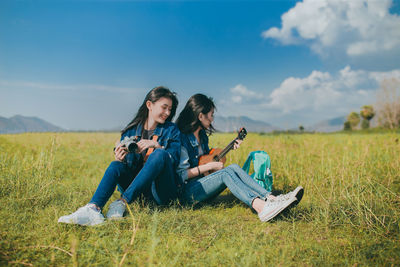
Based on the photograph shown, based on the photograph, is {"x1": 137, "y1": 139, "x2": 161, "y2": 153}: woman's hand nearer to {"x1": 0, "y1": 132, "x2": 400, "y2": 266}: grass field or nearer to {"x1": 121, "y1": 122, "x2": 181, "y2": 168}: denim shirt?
{"x1": 121, "y1": 122, "x2": 181, "y2": 168}: denim shirt

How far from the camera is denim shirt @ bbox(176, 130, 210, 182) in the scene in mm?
3348

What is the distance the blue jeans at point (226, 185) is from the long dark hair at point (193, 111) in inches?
28.7

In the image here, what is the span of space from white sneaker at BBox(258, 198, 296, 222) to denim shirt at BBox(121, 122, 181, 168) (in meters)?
1.12

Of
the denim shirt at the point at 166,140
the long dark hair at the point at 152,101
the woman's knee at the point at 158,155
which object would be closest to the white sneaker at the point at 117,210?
the denim shirt at the point at 166,140

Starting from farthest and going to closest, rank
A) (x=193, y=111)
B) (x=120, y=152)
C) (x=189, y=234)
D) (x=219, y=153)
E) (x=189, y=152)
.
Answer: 1. (x=219, y=153)
2. (x=193, y=111)
3. (x=189, y=152)
4. (x=120, y=152)
5. (x=189, y=234)

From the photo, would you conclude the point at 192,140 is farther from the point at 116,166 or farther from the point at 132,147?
the point at 116,166

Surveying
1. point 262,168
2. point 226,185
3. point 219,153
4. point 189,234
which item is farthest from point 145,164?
point 262,168

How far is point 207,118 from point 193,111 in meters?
0.21

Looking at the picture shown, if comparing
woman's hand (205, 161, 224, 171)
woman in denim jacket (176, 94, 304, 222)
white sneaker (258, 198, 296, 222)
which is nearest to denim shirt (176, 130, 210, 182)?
woman in denim jacket (176, 94, 304, 222)

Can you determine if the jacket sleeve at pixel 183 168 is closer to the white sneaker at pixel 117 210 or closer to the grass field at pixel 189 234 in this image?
the grass field at pixel 189 234

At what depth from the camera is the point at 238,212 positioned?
3439mm

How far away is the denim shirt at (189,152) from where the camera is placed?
3348mm

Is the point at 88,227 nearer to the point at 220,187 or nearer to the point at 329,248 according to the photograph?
the point at 220,187

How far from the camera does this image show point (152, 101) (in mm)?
3441
